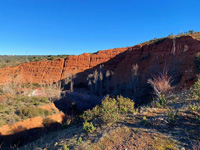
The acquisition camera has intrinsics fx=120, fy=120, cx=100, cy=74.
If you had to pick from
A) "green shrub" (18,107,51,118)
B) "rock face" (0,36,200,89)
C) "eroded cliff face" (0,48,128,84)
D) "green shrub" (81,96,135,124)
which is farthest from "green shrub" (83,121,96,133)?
"eroded cliff face" (0,48,128,84)

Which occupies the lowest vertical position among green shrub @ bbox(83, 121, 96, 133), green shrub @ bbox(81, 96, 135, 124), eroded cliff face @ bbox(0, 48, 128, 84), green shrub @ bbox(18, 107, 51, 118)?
green shrub @ bbox(18, 107, 51, 118)

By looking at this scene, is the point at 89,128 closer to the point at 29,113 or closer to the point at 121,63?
the point at 29,113

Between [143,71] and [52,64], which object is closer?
[143,71]

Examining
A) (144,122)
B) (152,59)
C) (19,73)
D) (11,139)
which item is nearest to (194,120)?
(144,122)

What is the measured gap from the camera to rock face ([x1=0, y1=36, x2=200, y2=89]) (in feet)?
65.8

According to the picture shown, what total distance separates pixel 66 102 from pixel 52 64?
26490 mm

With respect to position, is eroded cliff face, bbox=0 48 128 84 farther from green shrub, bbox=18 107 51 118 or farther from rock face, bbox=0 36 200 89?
green shrub, bbox=18 107 51 118

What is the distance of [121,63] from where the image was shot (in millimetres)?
32406

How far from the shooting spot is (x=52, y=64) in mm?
43219

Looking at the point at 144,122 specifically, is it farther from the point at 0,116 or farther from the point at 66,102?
the point at 66,102

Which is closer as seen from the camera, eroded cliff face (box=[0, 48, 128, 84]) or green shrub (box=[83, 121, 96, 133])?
green shrub (box=[83, 121, 96, 133])

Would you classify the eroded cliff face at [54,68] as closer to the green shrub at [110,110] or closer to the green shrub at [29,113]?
the green shrub at [29,113]

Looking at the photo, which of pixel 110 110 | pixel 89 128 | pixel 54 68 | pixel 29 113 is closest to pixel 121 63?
pixel 54 68

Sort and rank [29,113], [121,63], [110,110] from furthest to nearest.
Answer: [121,63], [29,113], [110,110]
